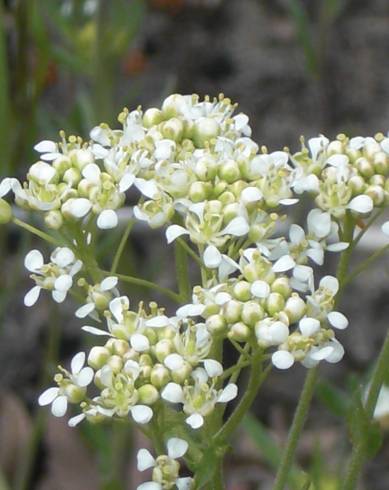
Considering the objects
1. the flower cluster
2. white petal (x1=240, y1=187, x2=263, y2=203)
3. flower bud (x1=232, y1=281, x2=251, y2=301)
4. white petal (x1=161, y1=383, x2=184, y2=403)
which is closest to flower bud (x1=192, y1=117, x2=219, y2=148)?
the flower cluster

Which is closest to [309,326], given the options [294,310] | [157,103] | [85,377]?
[294,310]

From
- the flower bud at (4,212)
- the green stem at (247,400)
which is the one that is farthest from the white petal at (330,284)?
the flower bud at (4,212)

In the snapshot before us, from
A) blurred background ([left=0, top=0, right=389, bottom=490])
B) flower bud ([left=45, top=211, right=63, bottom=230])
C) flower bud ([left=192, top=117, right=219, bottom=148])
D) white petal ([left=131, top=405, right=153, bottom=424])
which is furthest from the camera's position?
blurred background ([left=0, top=0, right=389, bottom=490])

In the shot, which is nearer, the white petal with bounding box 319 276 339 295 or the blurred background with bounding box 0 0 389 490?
the white petal with bounding box 319 276 339 295

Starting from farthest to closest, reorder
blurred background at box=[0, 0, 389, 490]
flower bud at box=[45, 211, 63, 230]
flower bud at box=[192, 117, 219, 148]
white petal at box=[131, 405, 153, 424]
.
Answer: blurred background at box=[0, 0, 389, 490]
flower bud at box=[192, 117, 219, 148]
flower bud at box=[45, 211, 63, 230]
white petal at box=[131, 405, 153, 424]

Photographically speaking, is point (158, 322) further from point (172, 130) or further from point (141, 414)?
point (172, 130)

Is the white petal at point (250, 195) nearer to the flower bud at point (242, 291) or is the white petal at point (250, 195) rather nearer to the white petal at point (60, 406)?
the flower bud at point (242, 291)

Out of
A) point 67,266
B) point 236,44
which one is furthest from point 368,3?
point 67,266

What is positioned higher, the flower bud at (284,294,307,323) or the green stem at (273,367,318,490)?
the flower bud at (284,294,307,323)

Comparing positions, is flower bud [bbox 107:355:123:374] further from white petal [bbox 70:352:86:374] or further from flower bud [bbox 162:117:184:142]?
flower bud [bbox 162:117:184:142]
